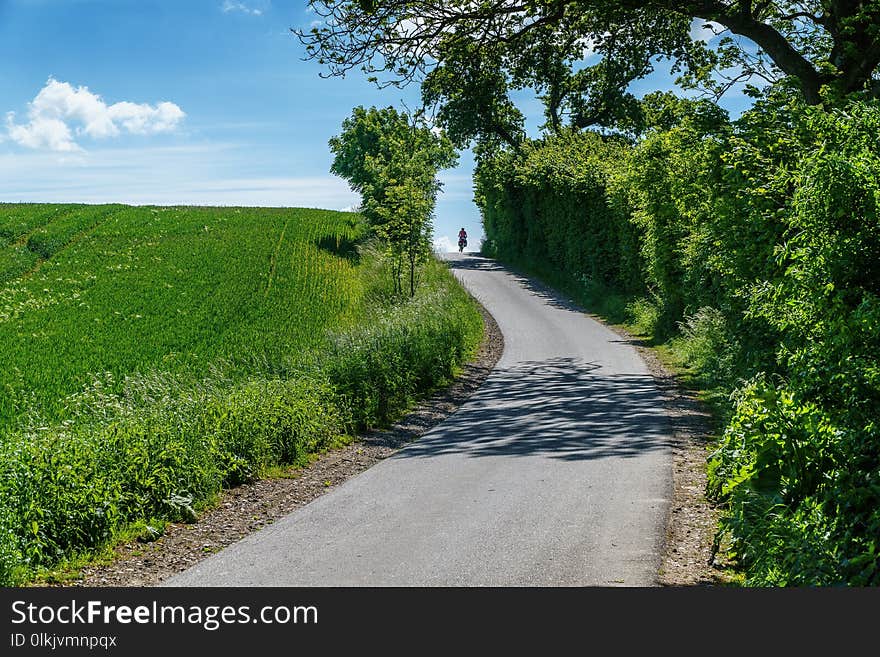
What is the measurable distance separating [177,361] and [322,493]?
9.59 meters

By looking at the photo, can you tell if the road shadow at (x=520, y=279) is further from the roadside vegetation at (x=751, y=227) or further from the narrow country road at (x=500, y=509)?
the narrow country road at (x=500, y=509)

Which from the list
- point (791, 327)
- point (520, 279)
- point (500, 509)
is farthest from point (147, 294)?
point (791, 327)

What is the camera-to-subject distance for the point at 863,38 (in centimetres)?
1449

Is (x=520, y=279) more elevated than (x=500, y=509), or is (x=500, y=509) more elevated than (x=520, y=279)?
(x=520, y=279)

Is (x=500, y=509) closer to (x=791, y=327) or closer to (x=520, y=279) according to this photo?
(x=791, y=327)

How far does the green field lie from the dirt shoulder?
348 mm

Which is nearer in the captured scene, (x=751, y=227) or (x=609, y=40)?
(x=751, y=227)

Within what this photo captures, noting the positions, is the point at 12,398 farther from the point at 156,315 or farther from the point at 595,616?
the point at 595,616

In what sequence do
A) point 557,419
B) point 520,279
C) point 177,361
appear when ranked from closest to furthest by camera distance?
point 557,419 < point 177,361 < point 520,279

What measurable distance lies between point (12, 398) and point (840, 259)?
15179mm

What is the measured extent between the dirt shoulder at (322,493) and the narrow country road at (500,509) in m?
0.22

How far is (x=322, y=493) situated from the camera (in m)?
10.7

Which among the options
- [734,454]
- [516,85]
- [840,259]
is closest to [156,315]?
[516,85]

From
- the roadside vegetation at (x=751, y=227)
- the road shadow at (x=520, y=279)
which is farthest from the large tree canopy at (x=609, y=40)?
the road shadow at (x=520, y=279)
